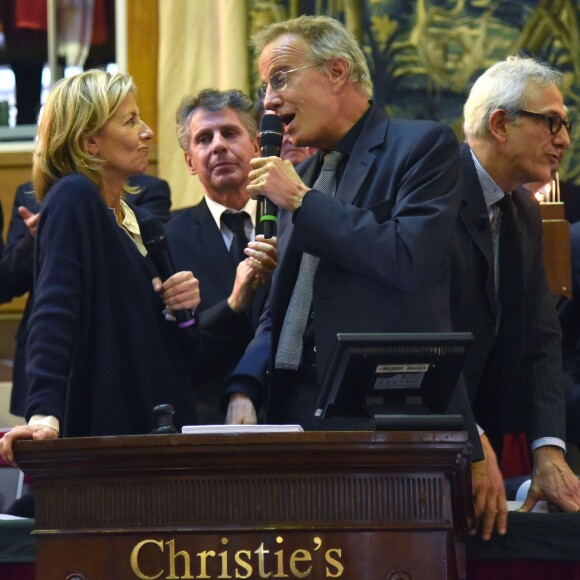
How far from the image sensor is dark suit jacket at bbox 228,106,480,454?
282 cm

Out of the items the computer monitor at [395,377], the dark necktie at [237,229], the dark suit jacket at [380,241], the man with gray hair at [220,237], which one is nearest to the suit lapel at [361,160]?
the dark suit jacket at [380,241]

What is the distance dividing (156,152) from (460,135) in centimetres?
142

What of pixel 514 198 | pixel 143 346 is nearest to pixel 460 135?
pixel 514 198

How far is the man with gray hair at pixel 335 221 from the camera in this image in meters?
2.84

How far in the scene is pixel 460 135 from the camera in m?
6.16

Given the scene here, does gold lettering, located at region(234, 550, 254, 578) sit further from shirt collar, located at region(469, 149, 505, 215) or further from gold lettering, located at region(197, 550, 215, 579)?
shirt collar, located at region(469, 149, 505, 215)

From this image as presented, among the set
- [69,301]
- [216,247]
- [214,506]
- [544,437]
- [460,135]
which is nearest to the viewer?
[214,506]

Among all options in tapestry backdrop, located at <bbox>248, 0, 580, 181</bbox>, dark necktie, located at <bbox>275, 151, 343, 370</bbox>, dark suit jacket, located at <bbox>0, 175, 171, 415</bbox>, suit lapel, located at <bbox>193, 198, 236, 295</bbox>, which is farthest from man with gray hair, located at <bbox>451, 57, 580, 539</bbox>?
tapestry backdrop, located at <bbox>248, 0, 580, 181</bbox>

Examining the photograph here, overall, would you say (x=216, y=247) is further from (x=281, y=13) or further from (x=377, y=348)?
(x=281, y=13)

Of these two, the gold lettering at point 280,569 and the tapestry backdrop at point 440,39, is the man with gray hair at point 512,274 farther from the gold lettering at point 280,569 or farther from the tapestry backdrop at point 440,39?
the tapestry backdrop at point 440,39

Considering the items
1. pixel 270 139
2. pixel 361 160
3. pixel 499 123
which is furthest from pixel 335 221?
pixel 499 123

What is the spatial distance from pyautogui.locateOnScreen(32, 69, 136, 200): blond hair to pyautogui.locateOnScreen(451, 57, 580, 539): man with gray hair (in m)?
0.90

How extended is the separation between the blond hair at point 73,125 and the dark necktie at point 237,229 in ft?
3.23

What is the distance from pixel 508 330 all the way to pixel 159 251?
2.88 ft
